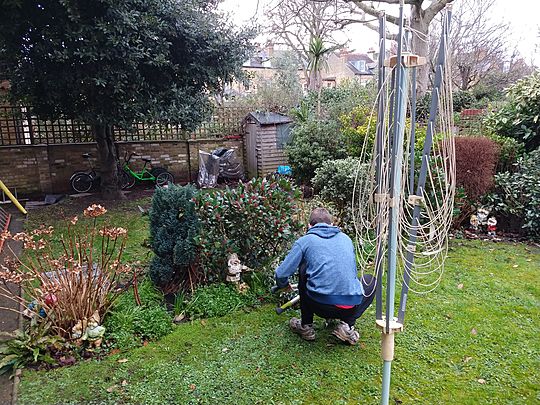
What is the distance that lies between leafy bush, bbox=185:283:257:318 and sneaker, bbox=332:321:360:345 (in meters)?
0.98

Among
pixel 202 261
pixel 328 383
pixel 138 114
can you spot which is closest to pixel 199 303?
pixel 202 261

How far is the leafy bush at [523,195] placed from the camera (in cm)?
589

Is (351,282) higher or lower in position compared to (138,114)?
lower

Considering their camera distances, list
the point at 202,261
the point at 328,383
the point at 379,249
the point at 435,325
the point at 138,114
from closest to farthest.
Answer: the point at 379,249 < the point at 328,383 < the point at 435,325 < the point at 202,261 < the point at 138,114

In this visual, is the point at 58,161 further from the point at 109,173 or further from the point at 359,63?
the point at 359,63

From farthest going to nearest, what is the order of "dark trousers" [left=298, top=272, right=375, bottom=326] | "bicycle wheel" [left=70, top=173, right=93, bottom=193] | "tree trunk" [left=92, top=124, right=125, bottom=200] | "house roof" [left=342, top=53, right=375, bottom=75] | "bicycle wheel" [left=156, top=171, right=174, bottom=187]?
1. "house roof" [left=342, top=53, right=375, bottom=75]
2. "bicycle wheel" [left=156, top=171, right=174, bottom=187]
3. "bicycle wheel" [left=70, top=173, right=93, bottom=193]
4. "tree trunk" [left=92, top=124, right=125, bottom=200]
5. "dark trousers" [left=298, top=272, right=375, bottom=326]

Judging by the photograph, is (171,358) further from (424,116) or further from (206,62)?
(424,116)

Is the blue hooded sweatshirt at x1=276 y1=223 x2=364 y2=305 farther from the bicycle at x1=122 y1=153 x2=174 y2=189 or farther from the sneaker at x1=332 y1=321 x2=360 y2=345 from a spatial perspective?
the bicycle at x1=122 y1=153 x2=174 y2=189

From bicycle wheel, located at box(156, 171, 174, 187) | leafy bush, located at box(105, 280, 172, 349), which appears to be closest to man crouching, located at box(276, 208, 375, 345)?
leafy bush, located at box(105, 280, 172, 349)

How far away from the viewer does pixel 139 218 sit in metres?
7.34

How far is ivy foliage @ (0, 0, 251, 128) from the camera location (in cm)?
631

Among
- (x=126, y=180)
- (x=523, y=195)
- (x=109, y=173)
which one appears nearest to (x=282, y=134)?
(x=126, y=180)

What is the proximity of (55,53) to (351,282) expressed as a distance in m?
5.74

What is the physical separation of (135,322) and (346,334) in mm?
1705
